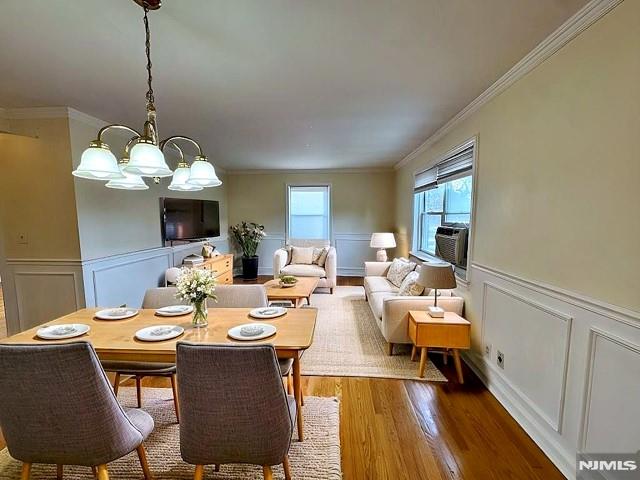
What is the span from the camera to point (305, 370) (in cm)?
264

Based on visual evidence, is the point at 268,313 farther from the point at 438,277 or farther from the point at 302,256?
the point at 302,256

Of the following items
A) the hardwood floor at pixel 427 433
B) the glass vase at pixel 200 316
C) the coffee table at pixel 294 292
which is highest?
the glass vase at pixel 200 316

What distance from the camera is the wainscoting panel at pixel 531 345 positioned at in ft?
5.41

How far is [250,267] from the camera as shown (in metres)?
6.37

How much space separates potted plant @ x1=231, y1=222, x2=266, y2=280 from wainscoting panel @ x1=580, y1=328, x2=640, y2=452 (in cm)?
564

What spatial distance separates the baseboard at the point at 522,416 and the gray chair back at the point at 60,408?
7.02ft

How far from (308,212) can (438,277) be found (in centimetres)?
466

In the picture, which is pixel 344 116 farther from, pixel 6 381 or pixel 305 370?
pixel 6 381

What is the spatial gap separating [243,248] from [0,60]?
4.85 metres

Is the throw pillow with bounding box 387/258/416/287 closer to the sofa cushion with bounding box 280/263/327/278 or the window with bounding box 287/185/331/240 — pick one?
the sofa cushion with bounding box 280/263/327/278

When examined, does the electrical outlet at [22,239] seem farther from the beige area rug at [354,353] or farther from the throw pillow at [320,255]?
the throw pillow at [320,255]

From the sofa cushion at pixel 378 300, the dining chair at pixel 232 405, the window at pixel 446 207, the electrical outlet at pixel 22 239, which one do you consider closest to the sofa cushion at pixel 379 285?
the sofa cushion at pixel 378 300

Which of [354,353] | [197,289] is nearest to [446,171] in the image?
[354,353]

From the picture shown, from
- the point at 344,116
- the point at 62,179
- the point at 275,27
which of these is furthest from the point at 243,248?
the point at 275,27
